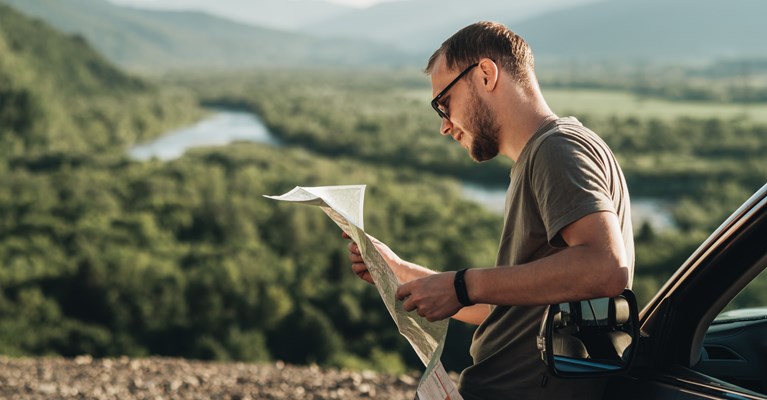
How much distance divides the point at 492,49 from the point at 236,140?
70827mm

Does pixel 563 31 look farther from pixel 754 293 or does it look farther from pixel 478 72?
pixel 478 72

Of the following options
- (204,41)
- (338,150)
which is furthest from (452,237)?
(204,41)

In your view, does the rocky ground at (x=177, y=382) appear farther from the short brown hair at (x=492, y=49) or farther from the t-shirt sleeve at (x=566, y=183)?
the t-shirt sleeve at (x=566, y=183)

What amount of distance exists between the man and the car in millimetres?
75

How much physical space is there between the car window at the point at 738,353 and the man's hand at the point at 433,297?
496mm

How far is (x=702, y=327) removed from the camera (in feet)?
5.28

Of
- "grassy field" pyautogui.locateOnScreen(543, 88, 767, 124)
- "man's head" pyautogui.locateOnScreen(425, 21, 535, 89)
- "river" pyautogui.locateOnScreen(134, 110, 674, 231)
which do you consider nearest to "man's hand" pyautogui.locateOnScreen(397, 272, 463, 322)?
"man's head" pyautogui.locateOnScreen(425, 21, 535, 89)

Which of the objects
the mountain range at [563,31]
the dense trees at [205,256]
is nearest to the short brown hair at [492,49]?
the dense trees at [205,256]

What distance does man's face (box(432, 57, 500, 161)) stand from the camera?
1.70 meters

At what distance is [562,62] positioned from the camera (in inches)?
6033

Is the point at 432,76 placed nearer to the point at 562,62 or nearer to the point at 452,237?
the point at 452,237

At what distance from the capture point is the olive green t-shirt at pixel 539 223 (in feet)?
4.76

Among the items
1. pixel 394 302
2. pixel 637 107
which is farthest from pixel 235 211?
pixel 637 107

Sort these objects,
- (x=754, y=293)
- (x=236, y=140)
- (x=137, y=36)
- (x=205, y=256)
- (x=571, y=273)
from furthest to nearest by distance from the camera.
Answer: (x=137, y=36) < (x=236, y=140) < (x=205, y=256) < (x=754, y=293) < (x=571, y=273)
